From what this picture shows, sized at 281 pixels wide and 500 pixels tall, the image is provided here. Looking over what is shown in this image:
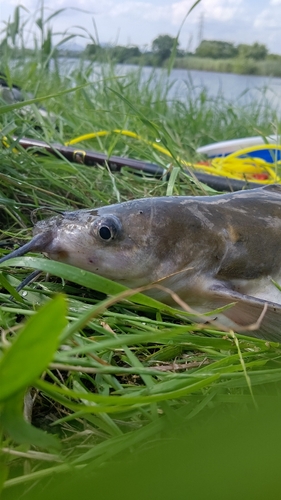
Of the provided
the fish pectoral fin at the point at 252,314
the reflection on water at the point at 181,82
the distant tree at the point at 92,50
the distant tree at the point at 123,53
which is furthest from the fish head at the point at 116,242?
the distant tree at the point at 123,53

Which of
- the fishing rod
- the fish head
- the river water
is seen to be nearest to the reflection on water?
the river water

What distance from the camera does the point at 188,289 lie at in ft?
3.20

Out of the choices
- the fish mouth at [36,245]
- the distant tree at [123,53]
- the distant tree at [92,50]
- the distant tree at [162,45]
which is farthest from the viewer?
the distant tree at [162,45]

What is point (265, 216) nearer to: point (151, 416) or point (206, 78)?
point (151, 416)

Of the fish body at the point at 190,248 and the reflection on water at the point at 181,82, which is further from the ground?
the reflection on water at the point at 181,82

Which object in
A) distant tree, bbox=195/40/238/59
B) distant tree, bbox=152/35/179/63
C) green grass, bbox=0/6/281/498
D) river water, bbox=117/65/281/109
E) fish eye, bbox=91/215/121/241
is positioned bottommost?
green grass, bbox=0/6/281/498

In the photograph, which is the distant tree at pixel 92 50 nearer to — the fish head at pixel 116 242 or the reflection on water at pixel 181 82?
the reflection on water at pixel 181 82

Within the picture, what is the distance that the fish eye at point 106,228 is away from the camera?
0.89 meters

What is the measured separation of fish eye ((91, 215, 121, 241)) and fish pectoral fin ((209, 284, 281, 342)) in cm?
24

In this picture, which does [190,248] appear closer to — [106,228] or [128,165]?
[106,228]

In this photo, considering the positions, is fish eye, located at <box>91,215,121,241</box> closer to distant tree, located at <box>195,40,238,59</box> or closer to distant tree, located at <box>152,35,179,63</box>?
distant tree, located at <box>152,35,179,63</box>

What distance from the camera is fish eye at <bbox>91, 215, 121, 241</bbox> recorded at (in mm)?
889

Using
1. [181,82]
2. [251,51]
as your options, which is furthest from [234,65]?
[181,82]

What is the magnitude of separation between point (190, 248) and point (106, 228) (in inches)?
7.8
